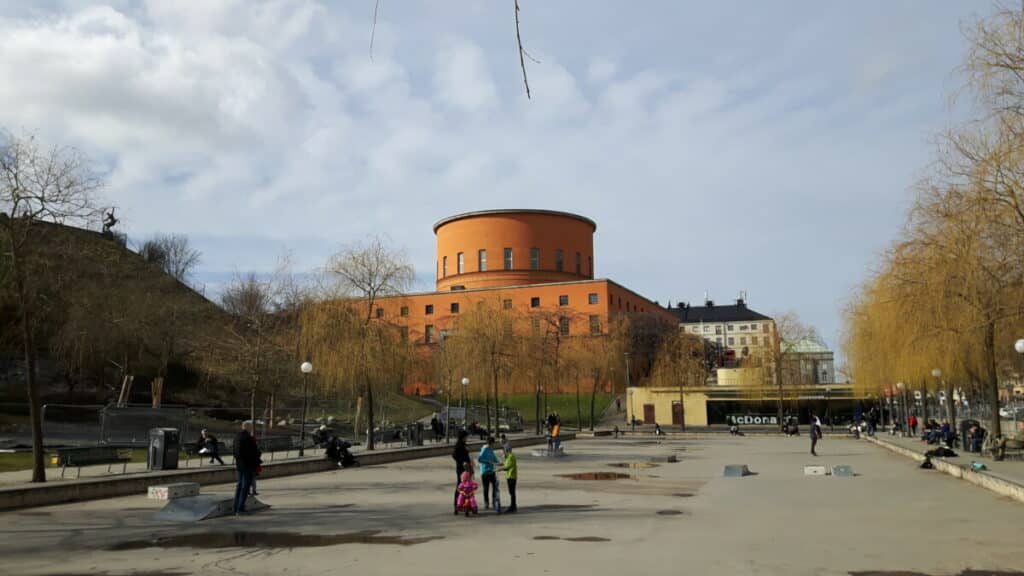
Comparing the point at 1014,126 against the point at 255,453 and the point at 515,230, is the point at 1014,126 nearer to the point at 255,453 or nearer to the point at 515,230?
the point at 255,453

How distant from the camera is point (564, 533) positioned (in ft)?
37.0

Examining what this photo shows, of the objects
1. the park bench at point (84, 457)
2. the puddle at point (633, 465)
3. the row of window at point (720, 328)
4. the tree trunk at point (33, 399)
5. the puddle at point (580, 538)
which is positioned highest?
the row of window at point (720, 328)

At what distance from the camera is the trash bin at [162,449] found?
19922 millimetres

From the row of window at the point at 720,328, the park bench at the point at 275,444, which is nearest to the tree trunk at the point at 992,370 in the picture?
the park bench at the point at 275,444

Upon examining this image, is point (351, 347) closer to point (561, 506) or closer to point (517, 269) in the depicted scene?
point (561, 506)

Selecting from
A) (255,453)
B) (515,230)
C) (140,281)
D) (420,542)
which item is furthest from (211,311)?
(420,542)

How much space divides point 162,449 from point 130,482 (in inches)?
100

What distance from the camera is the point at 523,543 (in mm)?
10406

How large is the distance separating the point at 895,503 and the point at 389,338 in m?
19.7

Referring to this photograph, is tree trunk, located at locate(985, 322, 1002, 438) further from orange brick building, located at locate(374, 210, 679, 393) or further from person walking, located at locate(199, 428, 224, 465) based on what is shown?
orange brick building, located at locate(374, 210, 679, 393)

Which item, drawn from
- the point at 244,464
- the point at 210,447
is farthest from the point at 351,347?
the point at 244,464

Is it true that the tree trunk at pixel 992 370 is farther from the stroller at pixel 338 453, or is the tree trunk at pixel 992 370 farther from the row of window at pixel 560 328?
the row of window at pixel 560 328

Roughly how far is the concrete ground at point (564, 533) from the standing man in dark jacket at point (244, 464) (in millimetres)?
380

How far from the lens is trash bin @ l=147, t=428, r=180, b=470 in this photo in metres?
19.9
